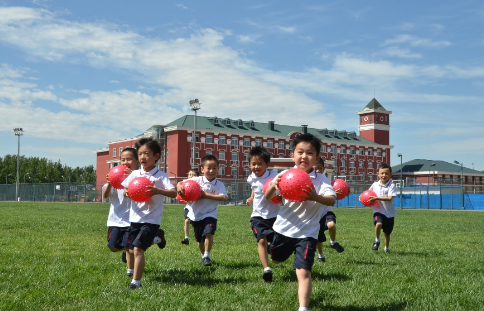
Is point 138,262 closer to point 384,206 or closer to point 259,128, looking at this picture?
point 384,206

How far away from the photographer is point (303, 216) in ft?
17.4

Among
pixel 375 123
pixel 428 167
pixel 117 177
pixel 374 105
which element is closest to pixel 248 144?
pixel 375 123

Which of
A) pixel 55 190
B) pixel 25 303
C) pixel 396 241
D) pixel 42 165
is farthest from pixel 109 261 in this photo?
pixel 42 165

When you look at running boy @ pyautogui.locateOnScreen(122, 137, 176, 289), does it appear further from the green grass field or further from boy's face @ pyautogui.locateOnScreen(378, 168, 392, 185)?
boy's face @ pyautogui.locateOnScreen(378, 168, 392, 185)

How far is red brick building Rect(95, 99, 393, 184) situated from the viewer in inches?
3152

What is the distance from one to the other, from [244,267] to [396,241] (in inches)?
255

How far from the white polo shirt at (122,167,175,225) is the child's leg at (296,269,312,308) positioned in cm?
226

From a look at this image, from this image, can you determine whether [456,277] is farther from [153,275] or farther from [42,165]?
[42,165]

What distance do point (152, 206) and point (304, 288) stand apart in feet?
8.25

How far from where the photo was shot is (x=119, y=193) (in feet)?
24.0

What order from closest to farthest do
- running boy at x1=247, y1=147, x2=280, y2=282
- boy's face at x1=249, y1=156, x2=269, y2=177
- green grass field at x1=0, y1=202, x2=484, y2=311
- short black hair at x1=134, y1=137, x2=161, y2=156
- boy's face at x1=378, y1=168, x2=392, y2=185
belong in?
green grass field at x1=0, y1=202, x2=484, y2=311
short black hair at x1=134, y1=137, x2=161, y2=156
running boy at x1=247, y1=147, x2=280, y2=282
boy's face at x1=249, y1=156, x2=269, y2=177
boy's face at x1=378, y1=168, x2=392, y2=185

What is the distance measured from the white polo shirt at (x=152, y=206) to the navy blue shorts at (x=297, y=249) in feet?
5.70

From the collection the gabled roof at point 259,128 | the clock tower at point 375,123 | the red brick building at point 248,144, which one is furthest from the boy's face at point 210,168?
the clock tower at point 375,123

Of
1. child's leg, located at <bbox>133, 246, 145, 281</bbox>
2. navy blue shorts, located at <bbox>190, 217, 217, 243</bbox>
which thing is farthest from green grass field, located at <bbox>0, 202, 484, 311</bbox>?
navy blue shorts, located at <bbox>190, 217, 217, 243</bbox>
